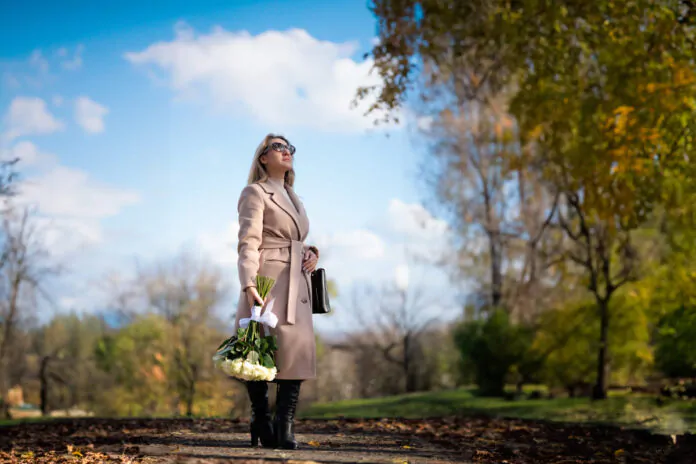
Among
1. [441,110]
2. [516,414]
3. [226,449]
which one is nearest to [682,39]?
[516,414]

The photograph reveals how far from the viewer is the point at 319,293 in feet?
19.0

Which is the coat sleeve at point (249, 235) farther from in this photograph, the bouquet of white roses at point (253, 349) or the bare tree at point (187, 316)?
the bare tree at point (187, 316)

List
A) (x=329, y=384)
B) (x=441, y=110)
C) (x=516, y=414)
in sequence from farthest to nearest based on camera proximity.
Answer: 1. (x=329, y=384)
2. (x=441, y=110)
3. (x=516, y=414)

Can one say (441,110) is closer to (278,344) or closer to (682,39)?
(682,39)

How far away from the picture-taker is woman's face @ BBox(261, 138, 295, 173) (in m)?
5.75

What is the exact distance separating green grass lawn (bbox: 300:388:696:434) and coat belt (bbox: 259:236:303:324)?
6651 mm

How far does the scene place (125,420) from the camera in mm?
10133

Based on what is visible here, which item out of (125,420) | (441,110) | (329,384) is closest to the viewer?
(125,420)

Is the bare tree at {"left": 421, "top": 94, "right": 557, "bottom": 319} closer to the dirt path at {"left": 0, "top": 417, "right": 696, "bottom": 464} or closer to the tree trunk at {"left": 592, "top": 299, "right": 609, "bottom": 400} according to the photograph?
the tree trunk at {"left": 592, "top": 299, "right": 609, "bottom": 400}

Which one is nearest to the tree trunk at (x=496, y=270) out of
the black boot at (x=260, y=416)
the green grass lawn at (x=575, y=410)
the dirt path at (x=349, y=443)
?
the green grass lawn at (x=575, y=410)

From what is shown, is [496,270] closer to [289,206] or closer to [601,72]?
[601,72]

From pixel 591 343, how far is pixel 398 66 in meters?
8.09

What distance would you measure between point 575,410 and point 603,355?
6.00 ft

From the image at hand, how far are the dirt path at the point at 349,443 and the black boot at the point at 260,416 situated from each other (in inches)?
6.0
